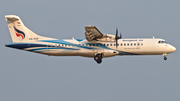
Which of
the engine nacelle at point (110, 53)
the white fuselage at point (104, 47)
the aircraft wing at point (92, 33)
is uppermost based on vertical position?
the aircraft wing at point (92, 33)

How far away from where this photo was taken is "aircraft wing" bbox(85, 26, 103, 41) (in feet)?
82.7

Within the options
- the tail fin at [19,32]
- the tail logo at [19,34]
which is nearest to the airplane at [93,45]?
the tail fin at [19,32]

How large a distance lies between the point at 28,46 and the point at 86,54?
598 centimetres

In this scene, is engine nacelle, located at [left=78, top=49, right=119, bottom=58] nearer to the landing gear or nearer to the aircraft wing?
the landing gear

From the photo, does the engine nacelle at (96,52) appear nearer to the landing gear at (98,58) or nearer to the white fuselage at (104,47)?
the white fuselage at (104,47)

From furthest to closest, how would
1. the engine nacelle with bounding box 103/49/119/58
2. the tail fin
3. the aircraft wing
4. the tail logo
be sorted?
1. the tail logo
2. the tail fin
3. the engine nacelle with bounding box 103/49/119/58
4. the aircraft wing

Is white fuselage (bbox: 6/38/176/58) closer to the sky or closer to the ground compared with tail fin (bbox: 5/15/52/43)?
closer to the ground

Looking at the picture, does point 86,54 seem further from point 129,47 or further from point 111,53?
point 129,47

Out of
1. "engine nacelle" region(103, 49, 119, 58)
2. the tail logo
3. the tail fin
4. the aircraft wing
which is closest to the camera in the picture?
the aircraft wing

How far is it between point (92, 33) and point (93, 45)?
1717 mm

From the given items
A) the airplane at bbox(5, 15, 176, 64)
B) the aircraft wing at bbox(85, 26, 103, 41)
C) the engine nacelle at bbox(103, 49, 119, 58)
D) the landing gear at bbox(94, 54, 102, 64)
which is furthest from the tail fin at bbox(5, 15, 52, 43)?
the engine nacelle at bbox(103, 49, 119, 58)

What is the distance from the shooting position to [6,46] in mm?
28125

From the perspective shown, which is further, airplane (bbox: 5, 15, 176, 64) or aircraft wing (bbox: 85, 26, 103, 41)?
airplane (bbox: 5, 15, 176, 64)

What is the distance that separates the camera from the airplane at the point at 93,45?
27.2 metres
